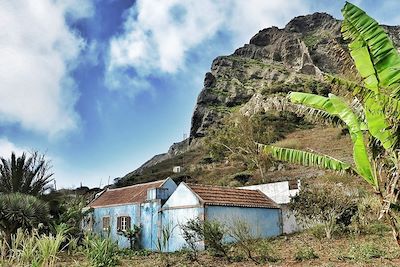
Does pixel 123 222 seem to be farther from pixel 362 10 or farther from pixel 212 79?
pixel 212 79

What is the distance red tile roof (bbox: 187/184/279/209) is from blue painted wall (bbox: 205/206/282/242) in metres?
0.24

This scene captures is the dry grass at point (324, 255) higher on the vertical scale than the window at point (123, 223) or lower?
lower

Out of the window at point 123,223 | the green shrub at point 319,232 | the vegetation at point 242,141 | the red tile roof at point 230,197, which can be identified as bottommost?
the green shrub at point 319,232

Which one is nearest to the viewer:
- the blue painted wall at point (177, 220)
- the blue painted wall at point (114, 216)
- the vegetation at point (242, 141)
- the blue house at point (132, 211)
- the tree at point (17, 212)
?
the tree at point (17, 212)

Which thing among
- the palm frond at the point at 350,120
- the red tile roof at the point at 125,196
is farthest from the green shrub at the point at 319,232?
the palm frond at the point at 350,120

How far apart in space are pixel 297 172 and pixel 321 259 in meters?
24.3

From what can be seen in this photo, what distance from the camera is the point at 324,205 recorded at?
18.2 m

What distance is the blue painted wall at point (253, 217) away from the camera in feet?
63.9

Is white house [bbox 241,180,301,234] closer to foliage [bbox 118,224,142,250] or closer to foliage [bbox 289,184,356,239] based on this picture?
foliage [bbox 289,184,356,239]

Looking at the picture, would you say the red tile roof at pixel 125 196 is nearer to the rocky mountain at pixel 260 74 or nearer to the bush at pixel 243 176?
the bush at pixel 243 176

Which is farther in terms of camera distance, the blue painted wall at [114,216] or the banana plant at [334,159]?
the blue painted wall at [114,216]

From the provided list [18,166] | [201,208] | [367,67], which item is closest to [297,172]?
[201,208]

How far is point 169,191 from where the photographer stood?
22.5 metres

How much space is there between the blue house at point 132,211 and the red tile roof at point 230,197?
2.56 m
